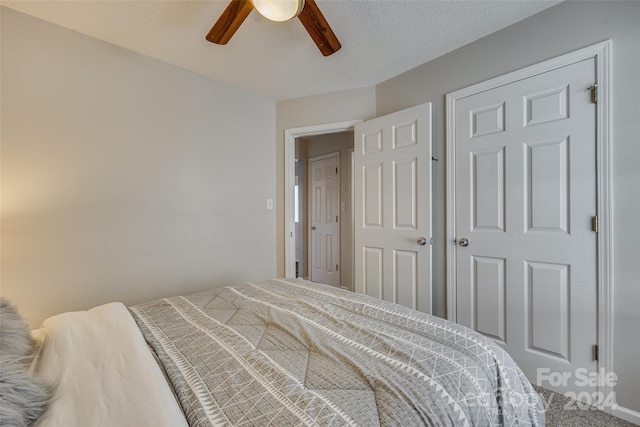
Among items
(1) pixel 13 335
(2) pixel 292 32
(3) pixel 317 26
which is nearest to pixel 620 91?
(3) pixel 317 26

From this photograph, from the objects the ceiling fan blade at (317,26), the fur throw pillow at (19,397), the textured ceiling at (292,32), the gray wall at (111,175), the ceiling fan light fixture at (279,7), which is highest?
the textured ceiling at (292,32)

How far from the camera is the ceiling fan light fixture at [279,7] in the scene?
132 centimetres

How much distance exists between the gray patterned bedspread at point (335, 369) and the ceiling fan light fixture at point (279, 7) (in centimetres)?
144

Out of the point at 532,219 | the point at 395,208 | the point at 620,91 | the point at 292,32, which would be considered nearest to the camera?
the point at 620,91

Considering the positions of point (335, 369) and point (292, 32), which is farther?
point (292, 32)

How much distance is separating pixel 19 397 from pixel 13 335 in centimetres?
43

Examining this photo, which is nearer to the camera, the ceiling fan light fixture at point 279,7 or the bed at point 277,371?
the bed at point 277,371

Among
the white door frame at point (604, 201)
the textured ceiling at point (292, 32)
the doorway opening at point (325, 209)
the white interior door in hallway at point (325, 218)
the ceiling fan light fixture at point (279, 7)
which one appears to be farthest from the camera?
the white interior door in hallway at point (325, 218)

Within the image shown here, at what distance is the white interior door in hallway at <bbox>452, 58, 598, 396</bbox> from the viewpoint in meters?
1.57

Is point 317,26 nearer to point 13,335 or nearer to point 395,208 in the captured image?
point 395,208

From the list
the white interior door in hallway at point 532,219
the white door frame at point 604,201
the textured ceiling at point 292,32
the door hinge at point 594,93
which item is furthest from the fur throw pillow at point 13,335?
the door hinge at point 594,93

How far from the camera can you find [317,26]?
4.94 feet

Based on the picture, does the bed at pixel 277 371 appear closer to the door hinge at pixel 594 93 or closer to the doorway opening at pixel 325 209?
the door hinge at pixel 594 93

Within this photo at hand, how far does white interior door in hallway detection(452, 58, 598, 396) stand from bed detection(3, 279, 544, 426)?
42.4 inches
